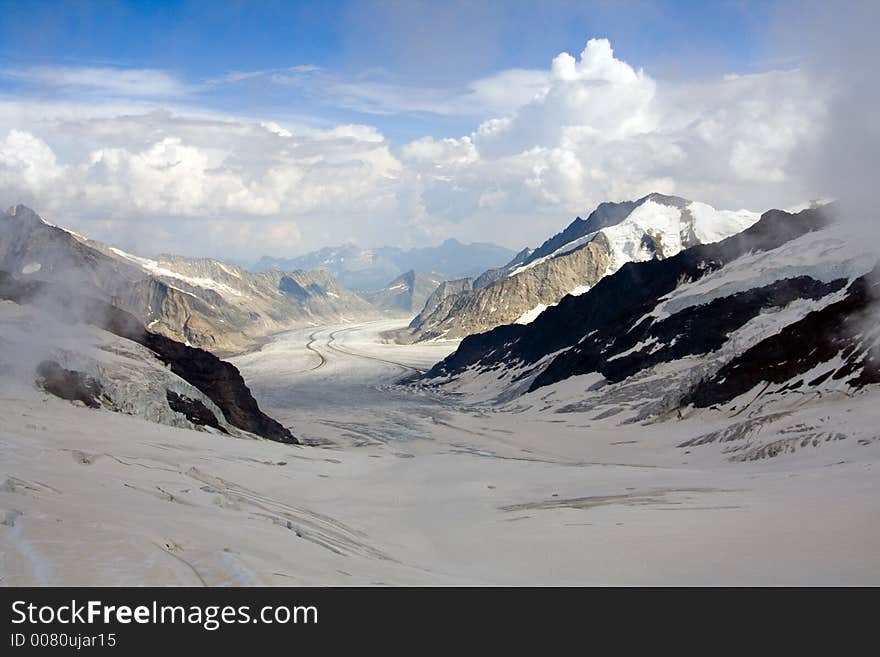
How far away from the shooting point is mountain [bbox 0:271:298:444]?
38.4m

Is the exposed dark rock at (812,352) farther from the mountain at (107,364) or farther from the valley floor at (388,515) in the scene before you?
the mountain at (107,364)

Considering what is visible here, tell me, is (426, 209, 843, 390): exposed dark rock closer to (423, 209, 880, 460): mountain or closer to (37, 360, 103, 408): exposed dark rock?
(423, 209, 880, 460): mountain

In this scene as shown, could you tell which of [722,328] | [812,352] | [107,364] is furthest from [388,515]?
[722,328]

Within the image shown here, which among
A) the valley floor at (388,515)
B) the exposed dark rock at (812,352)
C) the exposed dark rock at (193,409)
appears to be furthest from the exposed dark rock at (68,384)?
the exposed dark rock at (812,352)

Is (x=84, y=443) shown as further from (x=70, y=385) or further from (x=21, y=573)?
(x=21, y=573)

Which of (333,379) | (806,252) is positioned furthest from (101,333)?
(333,379)

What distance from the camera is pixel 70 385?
37812 mm

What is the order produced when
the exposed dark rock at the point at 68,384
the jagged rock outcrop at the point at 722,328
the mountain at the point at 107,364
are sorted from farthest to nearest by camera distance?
1. the jagged rock outcrop at the point at 722,328
2. the mountain at the point at 107,364
3. the exposed dark rock at the point at 68,384

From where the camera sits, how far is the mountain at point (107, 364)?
3841cm

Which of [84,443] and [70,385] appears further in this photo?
[70,385]

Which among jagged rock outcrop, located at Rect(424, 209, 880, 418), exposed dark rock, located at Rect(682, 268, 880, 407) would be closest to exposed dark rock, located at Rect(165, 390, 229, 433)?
jagged rock outcrop, located at Rect(424, 209, 880, 418)

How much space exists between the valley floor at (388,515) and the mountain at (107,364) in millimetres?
3284

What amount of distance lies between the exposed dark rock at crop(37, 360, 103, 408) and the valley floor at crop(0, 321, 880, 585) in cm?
139

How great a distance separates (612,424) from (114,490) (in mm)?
67960
